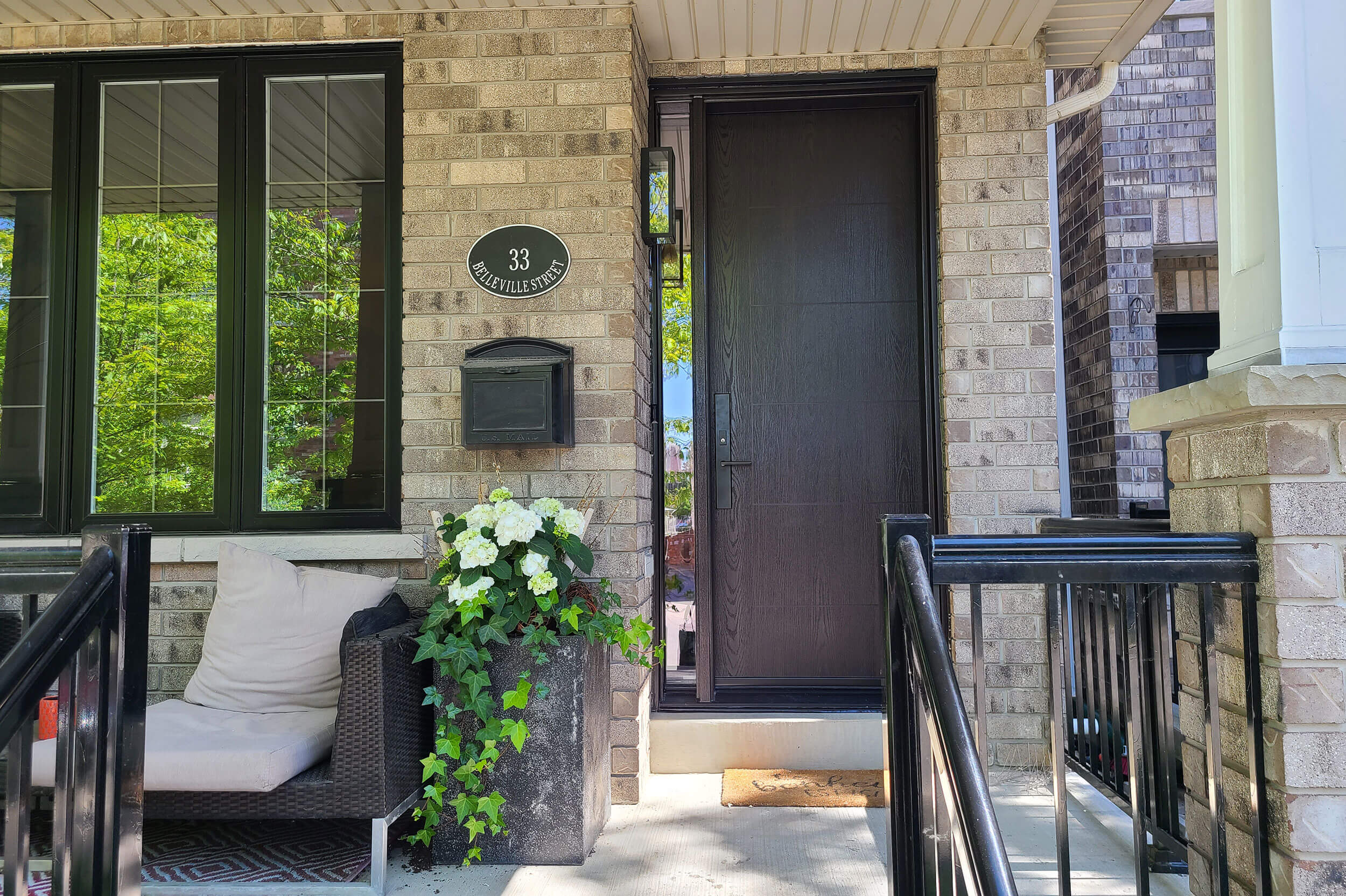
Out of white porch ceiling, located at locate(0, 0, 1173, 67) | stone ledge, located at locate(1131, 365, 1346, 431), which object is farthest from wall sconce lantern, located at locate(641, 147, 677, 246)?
stone ledge, located at locate(1131, 365, 1346, 431)

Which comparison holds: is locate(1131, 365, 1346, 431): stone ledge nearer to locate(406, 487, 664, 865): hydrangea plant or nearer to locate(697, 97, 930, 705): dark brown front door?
locate(406, 487, 664, 865): hydrangea plant

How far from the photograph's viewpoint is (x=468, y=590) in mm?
2514

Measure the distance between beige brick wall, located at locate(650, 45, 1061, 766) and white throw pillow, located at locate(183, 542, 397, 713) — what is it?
206 cm

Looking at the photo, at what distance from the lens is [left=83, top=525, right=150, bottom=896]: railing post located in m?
1.46

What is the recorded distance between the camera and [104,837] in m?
1.45

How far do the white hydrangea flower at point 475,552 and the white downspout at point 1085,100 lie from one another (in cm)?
259

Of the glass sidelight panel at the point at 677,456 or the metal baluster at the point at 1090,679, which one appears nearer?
the metal baluster at the point at 1090,679

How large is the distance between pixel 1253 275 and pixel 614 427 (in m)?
1.90

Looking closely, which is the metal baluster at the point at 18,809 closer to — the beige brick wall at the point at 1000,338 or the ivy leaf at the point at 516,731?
the ivy leaf at the point at 516,731

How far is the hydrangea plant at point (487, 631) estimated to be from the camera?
249cm

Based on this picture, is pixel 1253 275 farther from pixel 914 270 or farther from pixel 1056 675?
pixel 914 270

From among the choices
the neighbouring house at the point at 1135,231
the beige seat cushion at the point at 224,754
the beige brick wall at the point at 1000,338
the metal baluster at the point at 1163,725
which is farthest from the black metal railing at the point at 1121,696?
the neighbouring house at the point at 1135,231

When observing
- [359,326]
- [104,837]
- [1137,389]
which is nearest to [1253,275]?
[104,837]

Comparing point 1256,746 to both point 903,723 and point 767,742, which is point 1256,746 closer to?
point 903,723
